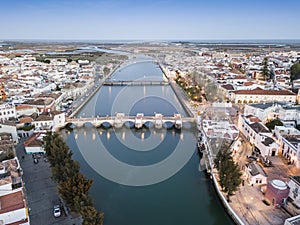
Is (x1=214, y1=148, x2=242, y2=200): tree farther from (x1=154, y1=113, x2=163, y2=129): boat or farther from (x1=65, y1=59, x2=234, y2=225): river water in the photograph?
(x1=154, y1=113, x2=163, y2=129): boat

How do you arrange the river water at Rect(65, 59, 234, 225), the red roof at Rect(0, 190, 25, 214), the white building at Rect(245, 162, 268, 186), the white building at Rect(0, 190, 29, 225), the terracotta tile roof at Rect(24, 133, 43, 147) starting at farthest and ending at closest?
Answer: the terracotta tile roof at Rect(24, 133, 43, 147) → the white building at Rect(245, 162, 268, 186) → the river water at Rect(65, 59, 234, 225) → the red roof at Rect(0, 190, 25, 214) → the white building at Rect(0, 190, 29, 225)

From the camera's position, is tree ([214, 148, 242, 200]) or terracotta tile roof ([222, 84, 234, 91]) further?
terracotta tile roof ([222, 84, 234, 91])

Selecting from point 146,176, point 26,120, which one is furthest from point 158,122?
point 26,120

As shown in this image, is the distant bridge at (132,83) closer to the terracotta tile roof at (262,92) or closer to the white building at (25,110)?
the terracotta tile roof at (262,92)

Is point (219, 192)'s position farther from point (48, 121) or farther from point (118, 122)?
point (48, 121)

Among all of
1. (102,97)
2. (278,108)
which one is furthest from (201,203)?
(102,97)

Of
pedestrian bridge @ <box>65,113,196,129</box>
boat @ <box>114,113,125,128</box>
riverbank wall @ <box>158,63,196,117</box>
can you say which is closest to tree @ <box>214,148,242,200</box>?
pedestrian bridge @ <box>65,113,196,129</box>
